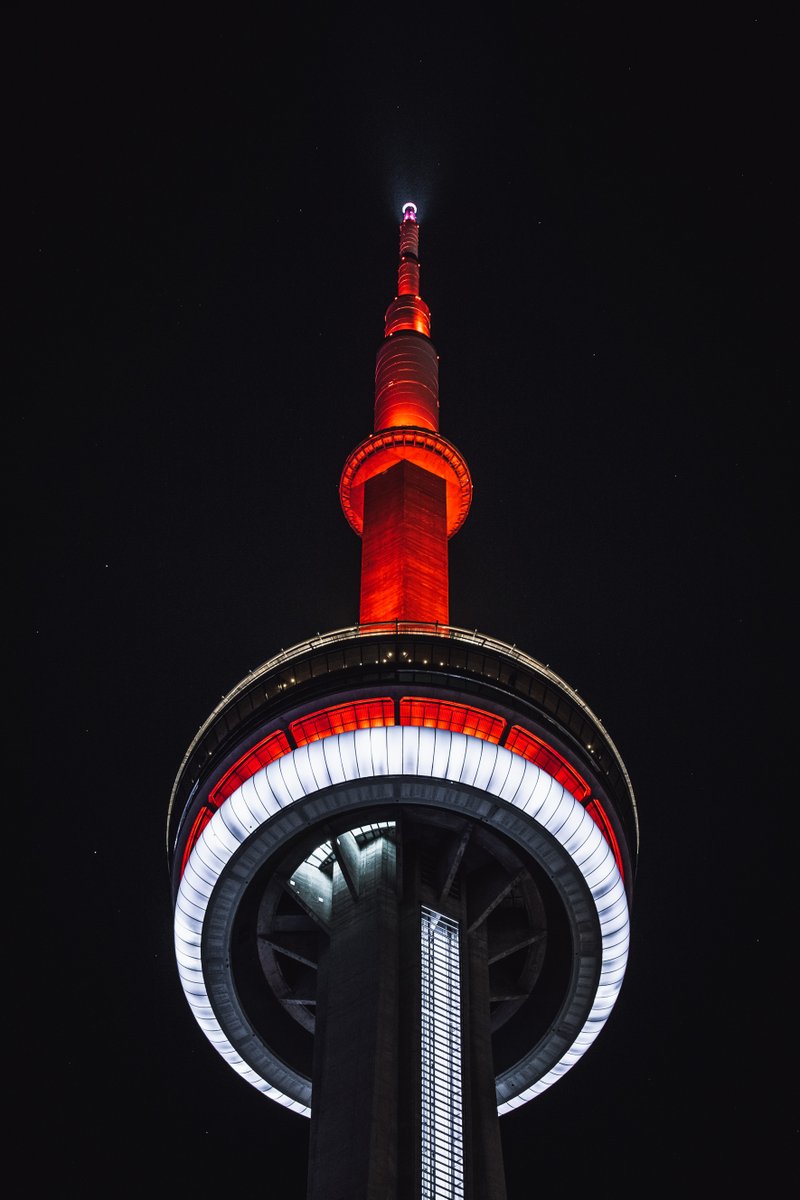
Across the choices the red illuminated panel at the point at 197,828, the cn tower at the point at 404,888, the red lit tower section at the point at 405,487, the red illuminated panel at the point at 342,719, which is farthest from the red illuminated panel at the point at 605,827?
the red illuminated panel at the point at 197,828

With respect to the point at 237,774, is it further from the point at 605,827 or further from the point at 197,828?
the point at 605,827

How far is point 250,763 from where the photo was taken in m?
45.3

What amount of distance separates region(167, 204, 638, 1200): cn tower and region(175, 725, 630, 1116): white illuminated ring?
7cm

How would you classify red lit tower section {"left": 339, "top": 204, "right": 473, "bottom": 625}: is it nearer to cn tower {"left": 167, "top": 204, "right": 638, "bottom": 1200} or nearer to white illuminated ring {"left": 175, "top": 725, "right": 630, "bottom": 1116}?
cn tower {"left": 167, "top": 204, "right": 638, "bottom": 1200}

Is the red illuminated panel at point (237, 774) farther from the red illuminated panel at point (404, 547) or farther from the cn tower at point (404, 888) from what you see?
the red illuminated panel at point (404, 547)

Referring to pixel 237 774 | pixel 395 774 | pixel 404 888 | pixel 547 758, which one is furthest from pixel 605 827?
pixel 237 774

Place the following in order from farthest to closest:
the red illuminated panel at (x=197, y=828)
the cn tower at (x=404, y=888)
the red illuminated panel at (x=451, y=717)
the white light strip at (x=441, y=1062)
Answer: the red illuminated panel at (x=197, y=828), the red illuminated panel at (x=451, y=717), the cn tower at (x=404, y=888), the white light strip at (x=441, y=1062)

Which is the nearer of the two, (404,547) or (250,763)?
(250,763)

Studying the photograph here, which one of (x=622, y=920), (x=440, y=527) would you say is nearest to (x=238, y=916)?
(x=622, y=920)

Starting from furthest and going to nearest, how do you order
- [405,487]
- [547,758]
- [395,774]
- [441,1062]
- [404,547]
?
[405,487] < [404,547] < [547,758] < [395,774] < [441,1062]

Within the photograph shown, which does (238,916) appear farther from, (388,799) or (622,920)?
(622,920)

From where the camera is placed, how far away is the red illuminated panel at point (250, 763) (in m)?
45.0

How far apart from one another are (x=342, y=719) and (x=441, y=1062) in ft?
36.4

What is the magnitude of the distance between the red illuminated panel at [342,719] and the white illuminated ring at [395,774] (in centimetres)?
74
